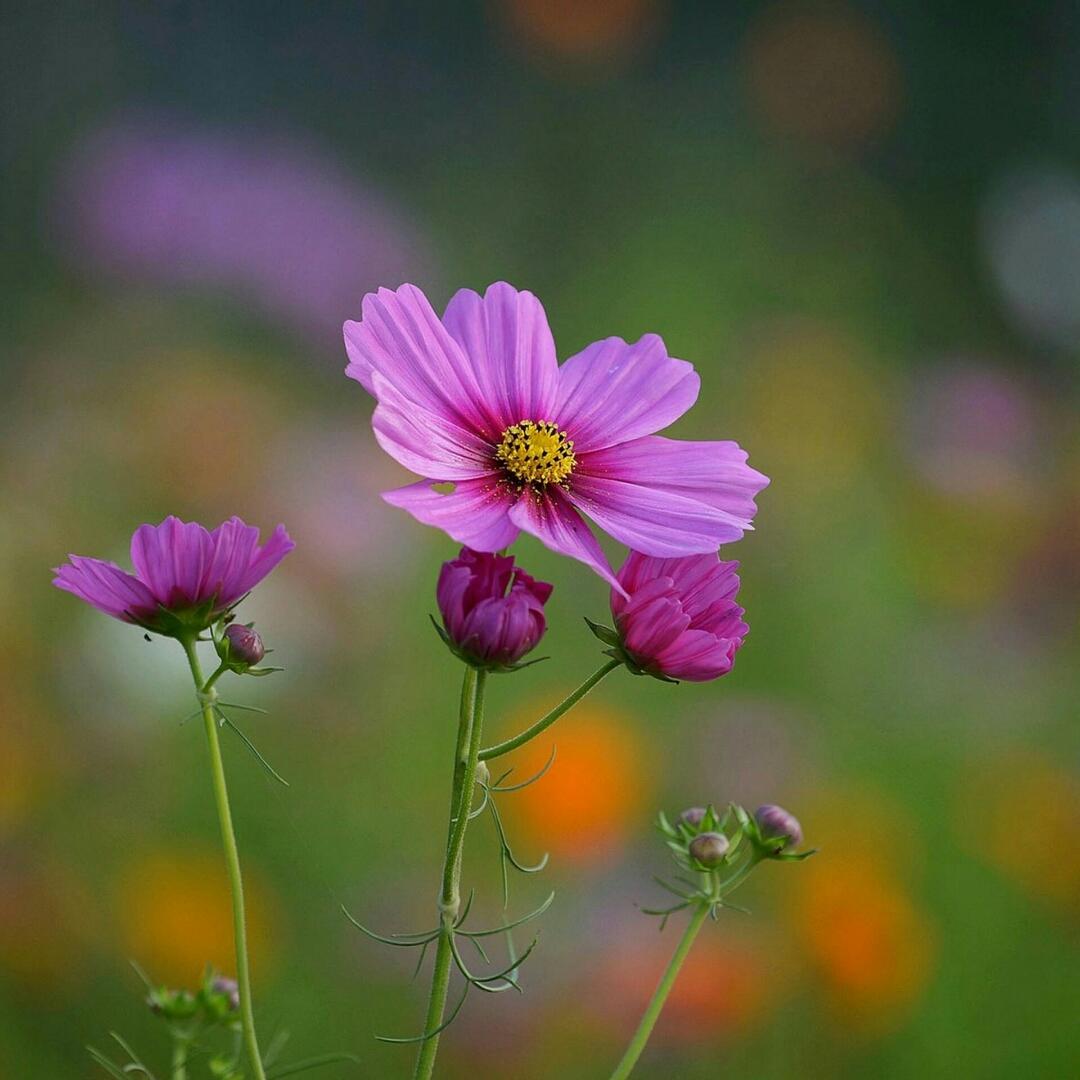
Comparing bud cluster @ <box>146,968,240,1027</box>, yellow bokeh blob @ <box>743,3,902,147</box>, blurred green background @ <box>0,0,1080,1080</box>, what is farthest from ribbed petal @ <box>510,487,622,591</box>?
yellow bokeh blob @ <box>743,3,902,147</box>

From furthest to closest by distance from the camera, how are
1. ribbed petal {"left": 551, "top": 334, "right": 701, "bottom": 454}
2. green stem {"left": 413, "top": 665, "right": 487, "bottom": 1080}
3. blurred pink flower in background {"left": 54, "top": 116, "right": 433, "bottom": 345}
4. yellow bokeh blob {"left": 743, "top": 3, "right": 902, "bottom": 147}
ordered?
yellow bokeh blob {"left": 743, "top": 3, "right": 902, "bottom": 147}
blurred pink flower in background {"left": 54, "top": 116, "right": 433, "bottom": 345}
ribbed petal {"left": 551, "top": 334, "right": 701, "bottom": 454}
green stem {"left": 413, "top": 665, "right": 487, "bottom": 1080}

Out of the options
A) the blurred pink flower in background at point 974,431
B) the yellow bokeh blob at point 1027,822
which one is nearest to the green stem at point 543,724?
the yellow bokeh blob at point 1027,822

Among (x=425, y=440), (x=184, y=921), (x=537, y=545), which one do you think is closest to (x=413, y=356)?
(x=425, y=440)

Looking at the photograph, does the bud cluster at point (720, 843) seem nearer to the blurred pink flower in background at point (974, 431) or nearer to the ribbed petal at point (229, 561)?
the ribbed petal at point (229, 561)

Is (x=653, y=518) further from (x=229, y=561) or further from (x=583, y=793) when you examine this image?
(x=583, y=793)

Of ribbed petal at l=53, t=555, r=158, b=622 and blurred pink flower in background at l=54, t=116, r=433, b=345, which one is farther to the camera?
blurred pink flower in background at l=54, t=116, r=433, b=345

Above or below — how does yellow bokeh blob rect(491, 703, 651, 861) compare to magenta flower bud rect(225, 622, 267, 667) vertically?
below

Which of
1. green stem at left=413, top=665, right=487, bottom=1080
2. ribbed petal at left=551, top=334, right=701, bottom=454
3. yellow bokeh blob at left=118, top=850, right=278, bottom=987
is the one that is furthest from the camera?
yellow bokeh blob at left=118, top=850, right=278, bottom=987

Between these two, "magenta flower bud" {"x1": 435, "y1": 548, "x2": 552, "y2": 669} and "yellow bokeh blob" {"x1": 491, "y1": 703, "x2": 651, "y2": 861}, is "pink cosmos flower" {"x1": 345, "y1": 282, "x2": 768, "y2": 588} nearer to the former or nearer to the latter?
"magenta flower bud" {"x1": 435, "y1": 548, "x2": 552, "y2": 669}
